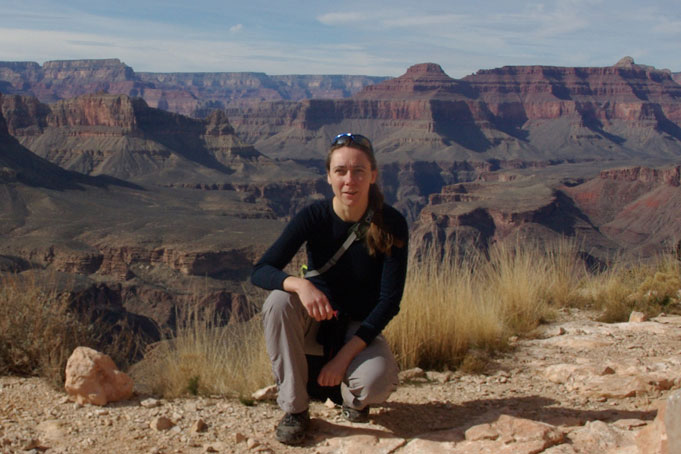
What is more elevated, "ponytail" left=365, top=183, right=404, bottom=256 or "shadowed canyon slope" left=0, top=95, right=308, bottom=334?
"ponytail" left=365, top=183, right=404, bottom=256

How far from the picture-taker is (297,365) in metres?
4.00

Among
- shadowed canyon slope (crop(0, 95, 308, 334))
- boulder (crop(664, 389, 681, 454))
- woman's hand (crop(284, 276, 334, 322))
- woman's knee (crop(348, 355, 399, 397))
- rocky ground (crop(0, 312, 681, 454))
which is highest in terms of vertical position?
woman's hand (crop(284, 276, 334, 322))

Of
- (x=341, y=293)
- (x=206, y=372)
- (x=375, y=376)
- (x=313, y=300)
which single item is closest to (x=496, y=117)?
(x=206, y=372)

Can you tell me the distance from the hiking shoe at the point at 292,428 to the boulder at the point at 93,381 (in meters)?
1.18

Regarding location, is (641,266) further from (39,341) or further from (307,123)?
(307,123)

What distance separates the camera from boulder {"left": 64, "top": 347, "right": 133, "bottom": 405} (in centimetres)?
432

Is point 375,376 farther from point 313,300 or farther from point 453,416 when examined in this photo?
point 453,416

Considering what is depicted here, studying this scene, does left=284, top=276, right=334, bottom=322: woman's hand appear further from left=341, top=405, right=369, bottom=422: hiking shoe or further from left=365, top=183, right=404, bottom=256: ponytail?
left=341, top=405, right=369, bottom=422: hiking shoe

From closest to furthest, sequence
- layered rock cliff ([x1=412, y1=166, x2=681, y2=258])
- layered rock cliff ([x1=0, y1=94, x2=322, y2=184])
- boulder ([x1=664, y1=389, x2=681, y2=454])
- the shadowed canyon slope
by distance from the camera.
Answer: boulder ([x1=664, y1=389, x2=681, y2=454])
the shadowed canyon slope
layered rock cliff ([x1=412, y1=166, x2=681, y2=258])
layered rock cliff ([x1=0, y1=94, x2=322, y2=184])

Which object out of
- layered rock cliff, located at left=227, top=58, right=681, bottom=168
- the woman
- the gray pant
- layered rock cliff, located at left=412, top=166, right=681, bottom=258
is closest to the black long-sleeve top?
the woman

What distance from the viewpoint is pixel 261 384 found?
4.94 metres

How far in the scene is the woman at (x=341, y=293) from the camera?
3969mm

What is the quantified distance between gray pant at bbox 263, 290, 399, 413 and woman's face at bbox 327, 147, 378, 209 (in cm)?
66

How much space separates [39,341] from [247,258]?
40.3m
